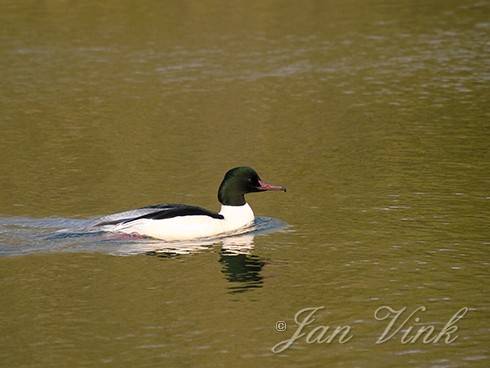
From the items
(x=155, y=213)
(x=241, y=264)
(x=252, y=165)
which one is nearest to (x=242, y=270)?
(x=241, y=264)

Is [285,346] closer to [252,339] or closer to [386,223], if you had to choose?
[252,339]

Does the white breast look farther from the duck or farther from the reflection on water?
the reflection on water

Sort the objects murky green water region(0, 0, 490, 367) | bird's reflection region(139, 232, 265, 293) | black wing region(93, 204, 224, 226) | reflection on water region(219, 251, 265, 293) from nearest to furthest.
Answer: murky green water region(0, 0, 490, 367)
reflection on water region(219, 251, 265, 293)
bird's reflection region(139, 232, 265, 293)
black wing region(93, 204, 224, 226)

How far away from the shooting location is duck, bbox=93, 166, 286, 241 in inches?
563

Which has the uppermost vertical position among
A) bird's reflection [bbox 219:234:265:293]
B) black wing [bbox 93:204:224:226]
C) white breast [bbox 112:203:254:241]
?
black wing [bbox 93:204:224:226]

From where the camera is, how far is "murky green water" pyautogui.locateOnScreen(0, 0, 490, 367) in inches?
434

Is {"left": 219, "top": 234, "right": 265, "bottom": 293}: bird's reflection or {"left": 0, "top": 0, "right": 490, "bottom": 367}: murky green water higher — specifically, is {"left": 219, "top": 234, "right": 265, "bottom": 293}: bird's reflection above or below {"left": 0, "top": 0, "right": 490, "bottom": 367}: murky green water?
below

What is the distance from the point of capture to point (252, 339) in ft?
35.1

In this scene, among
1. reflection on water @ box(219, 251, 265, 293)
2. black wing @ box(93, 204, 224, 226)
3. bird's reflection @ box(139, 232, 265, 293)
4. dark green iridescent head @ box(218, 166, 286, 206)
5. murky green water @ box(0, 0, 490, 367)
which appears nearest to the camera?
murky green water @ box(0, 0, 490, 367)

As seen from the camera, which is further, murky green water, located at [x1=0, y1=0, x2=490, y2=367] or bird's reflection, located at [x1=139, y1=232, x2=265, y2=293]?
bird's reflection, located at [x1=139, y1=232, x2=265, y2=293]

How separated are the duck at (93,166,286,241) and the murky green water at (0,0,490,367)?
282mm

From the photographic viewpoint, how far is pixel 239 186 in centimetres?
1508

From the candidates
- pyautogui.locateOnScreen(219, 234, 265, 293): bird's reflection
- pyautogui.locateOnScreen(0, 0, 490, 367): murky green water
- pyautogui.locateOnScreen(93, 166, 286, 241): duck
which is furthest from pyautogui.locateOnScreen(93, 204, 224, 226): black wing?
pyautogui.locateOnScreen(219, 234, 265, 293): bird's reflection

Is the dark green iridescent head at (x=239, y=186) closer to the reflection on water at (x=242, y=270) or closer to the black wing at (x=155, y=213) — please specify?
the black wing at (x=155, y=213)
